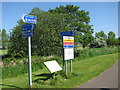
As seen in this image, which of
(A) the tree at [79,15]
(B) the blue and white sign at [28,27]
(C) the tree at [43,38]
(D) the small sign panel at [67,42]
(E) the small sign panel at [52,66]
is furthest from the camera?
(A) the tree at [79,15]

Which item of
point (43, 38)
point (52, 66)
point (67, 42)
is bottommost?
point (52, 66)

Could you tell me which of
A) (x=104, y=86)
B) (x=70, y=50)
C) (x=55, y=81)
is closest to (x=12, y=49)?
(x=70, y=50)

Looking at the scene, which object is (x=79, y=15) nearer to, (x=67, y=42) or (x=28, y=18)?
(x=67, y=42)

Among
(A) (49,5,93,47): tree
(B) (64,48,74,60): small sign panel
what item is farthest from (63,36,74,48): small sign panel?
(A) (49,5,93,47): tree

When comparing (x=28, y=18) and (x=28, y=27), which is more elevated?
(x=28, y=18)

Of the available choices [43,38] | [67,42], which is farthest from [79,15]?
[67,42]

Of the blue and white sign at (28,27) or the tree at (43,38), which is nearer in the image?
the blue and white sign at (28,27)

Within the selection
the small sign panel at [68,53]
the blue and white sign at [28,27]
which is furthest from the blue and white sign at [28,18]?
the small sign panel at [68,53]

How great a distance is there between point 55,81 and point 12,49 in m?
14.4

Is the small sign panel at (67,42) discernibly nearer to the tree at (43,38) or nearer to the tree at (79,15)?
the tree at (43,38)

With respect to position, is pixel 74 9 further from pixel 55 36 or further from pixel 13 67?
pixel 13 67

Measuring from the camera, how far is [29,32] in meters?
6.14

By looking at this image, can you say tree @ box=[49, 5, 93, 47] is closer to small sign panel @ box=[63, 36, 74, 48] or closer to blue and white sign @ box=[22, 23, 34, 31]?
small sign panel @ box=[63, 36, 74, 48]

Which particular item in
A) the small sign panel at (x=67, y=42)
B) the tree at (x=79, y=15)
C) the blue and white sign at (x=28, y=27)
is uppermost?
the tree at (x=79, y=15)
